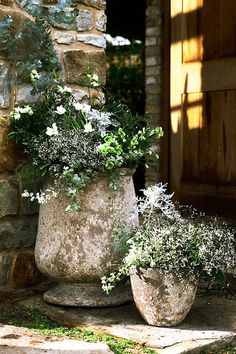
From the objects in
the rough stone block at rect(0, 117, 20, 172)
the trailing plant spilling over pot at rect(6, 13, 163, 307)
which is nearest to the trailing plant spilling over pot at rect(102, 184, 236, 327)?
the trailing plant spilling over pot at rect(6, 13, 163, 307)

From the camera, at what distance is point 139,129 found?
160 inches

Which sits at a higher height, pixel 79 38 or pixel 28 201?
pixel 79 38

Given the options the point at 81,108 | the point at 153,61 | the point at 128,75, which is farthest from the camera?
the point at 128,75

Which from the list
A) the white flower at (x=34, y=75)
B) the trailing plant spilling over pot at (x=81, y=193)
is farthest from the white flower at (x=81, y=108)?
the white flower at (x=34, y=75)

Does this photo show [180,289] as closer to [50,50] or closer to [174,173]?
[50,50]

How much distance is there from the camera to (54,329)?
3439mm

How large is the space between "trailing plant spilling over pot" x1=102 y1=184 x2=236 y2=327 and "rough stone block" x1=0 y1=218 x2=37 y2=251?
823mm

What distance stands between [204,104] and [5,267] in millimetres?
2147

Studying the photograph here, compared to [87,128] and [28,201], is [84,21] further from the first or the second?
[28,201]

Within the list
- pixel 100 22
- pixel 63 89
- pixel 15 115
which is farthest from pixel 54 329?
pixel 100 22

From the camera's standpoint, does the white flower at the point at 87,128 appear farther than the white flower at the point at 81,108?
No

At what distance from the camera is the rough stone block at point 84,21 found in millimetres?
4168

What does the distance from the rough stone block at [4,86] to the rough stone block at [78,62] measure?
15.4 inches

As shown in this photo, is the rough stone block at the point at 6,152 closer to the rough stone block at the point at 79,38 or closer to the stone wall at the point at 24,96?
the stone wall at the point at 24,96
